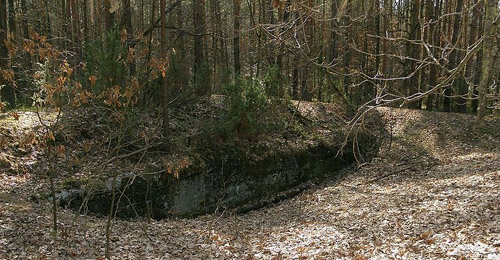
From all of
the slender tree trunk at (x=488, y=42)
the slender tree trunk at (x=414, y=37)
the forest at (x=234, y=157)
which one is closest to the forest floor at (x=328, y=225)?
the forest at (x=234, y=157)

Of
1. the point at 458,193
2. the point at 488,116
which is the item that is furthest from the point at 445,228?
the point at 488,116

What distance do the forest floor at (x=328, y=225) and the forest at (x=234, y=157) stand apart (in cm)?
4

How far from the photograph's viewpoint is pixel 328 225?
7750 mm

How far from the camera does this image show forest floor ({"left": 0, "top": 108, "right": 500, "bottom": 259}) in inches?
218

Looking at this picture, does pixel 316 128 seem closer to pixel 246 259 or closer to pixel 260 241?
pixel 260 241

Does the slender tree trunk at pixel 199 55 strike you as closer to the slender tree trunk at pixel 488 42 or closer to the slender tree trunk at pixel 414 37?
the slender tree trunk at pixel 488 42

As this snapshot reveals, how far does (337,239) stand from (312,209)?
239cm

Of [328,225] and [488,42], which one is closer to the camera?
[488,42]

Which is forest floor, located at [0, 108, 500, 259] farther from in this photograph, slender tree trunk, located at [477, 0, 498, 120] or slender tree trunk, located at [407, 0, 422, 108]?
slender tree trunk, located at [407, 0, 422, 108]

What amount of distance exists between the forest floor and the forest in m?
0.04

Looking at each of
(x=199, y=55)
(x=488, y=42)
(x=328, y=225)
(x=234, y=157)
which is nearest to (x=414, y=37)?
(x=199, y=55)

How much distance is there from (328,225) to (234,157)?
141 inches

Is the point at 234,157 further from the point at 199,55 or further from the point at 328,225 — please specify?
the point at 199,55

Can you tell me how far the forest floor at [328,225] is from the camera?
5535 mm
